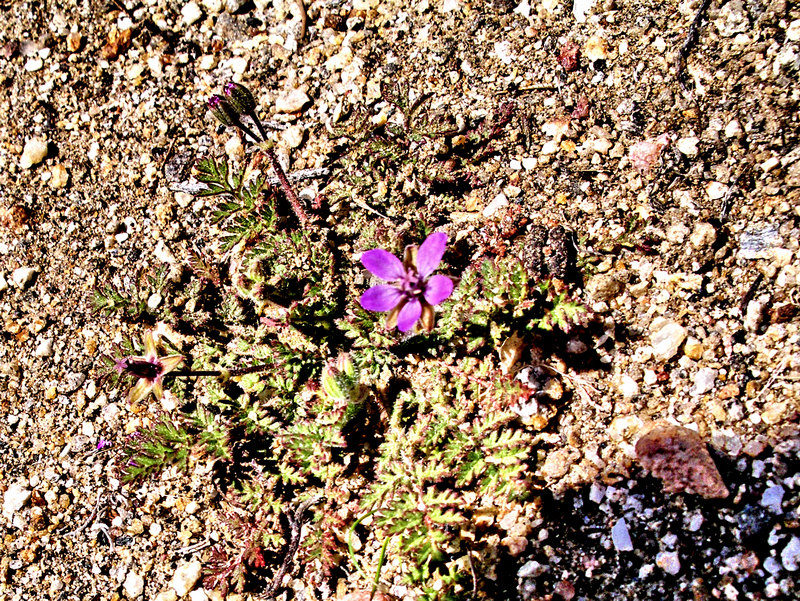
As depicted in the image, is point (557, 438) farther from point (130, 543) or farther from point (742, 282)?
point (130, 543)

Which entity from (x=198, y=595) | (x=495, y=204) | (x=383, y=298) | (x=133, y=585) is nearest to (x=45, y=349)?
(x=133, y=585)

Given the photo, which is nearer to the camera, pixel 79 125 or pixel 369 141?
pixel 369 141

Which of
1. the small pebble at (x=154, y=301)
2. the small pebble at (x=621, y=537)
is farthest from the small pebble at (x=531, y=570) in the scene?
the small pebble at (x=154, y=301)

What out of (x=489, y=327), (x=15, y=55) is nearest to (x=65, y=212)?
(x=15, y=55)

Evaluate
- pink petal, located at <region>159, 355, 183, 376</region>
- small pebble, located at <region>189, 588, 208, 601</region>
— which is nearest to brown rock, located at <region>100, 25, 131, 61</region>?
pink petal, located at <region>159, 355, 183, 376</region>

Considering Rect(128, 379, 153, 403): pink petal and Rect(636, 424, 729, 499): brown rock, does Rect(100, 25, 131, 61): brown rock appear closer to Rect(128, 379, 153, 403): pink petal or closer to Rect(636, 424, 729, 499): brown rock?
Rect(128, 379, 153, 403): pink petal

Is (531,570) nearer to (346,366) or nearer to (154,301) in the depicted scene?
(346,366)

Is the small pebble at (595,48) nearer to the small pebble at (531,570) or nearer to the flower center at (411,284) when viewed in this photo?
the flower center at (411,284)
